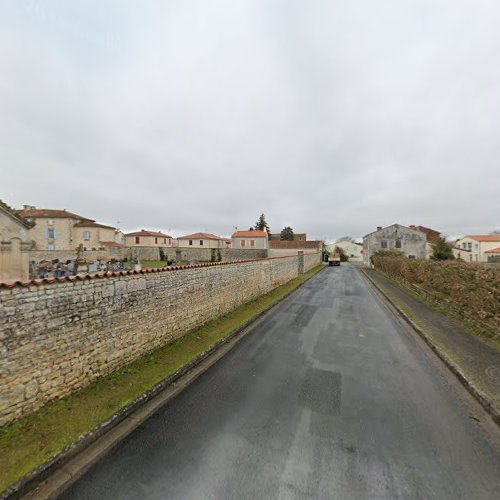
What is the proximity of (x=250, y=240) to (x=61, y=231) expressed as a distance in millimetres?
39235

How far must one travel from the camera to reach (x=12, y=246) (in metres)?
10.4

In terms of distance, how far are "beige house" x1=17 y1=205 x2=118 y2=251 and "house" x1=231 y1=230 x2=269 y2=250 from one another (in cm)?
2941

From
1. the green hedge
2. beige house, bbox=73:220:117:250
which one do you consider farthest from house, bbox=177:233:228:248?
the green hedge

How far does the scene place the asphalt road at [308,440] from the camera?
Answer: 9.66ft

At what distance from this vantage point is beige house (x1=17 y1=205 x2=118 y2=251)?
1877 inches

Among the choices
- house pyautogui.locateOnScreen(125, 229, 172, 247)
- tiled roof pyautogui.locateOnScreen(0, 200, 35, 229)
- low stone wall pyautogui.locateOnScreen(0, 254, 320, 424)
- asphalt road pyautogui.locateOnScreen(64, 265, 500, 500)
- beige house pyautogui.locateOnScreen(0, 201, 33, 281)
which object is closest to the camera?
asphalt road pyautogui.locateOnScreen(64, 265, 500, 500)

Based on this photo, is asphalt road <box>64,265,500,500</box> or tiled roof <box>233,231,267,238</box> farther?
tiled roof <box>233,231,267,238</box>

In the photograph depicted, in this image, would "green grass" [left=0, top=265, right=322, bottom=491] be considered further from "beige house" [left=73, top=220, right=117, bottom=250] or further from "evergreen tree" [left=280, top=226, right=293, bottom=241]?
"evergreen tree" [left=280, top=226, right=293, bottom=241]

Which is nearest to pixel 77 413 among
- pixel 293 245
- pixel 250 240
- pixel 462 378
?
pixel 462 378

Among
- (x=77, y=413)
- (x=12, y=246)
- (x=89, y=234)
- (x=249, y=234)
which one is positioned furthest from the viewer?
(x=249, y=234)

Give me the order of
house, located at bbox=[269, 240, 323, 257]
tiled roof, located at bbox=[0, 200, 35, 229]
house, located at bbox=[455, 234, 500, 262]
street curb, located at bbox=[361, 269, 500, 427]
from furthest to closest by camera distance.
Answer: house, located at bbox=[269, 240, 323, 257]
house, located at bbox=[455, 234, 500, 262]
tiled roof, located at bbox=[0, 200, 35, 229]
street curb, located at bbox=[361, 269, 500, 427]

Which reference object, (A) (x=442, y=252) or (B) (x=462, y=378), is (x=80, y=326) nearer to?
(B) (x=462, y=378)

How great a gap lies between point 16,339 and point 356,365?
23.2ft

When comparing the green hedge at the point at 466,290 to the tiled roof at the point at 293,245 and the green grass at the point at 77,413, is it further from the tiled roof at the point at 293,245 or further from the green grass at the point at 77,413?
the tiled roof at the point at 293,245
